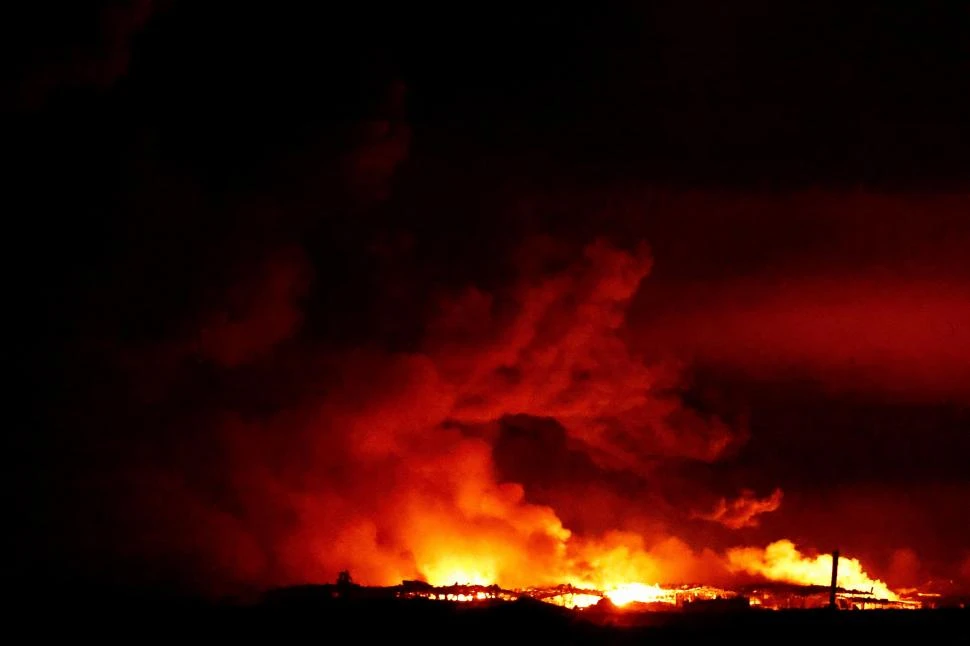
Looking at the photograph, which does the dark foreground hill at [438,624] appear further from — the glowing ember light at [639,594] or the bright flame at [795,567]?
the bright flame at [795,567]

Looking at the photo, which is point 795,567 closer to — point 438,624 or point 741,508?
point 741,508

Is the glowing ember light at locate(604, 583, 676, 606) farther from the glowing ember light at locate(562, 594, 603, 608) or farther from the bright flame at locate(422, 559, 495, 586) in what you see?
the bright flame at locate(422, 559, 495, 586)

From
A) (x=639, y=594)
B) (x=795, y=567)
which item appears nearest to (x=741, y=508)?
(x=795, y=567)

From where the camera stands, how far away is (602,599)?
1544 inches

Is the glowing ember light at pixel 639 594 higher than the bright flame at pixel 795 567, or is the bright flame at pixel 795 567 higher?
the bright flame at pixel 795 567

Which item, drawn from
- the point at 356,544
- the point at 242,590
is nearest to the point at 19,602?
the point at 242,590

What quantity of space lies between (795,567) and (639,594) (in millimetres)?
7258

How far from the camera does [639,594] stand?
142ft

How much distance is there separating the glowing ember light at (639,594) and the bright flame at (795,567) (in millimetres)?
5533

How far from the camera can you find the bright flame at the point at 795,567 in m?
47.0

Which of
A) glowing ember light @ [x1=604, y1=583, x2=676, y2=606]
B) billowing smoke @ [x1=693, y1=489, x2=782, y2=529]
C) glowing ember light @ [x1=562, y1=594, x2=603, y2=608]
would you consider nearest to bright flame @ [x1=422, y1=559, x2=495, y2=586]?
glowing ember light @ [x1=604, y1=583, x2=676, y2=606]

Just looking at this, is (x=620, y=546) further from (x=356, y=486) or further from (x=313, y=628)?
(x=313, y=628)

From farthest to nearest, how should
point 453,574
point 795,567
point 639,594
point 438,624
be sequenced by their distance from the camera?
point 795,567 < point 453,574 < point 639,594 < point 438,624

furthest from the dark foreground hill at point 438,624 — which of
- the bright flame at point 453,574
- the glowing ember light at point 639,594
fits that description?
the bright flame at point 453,574
